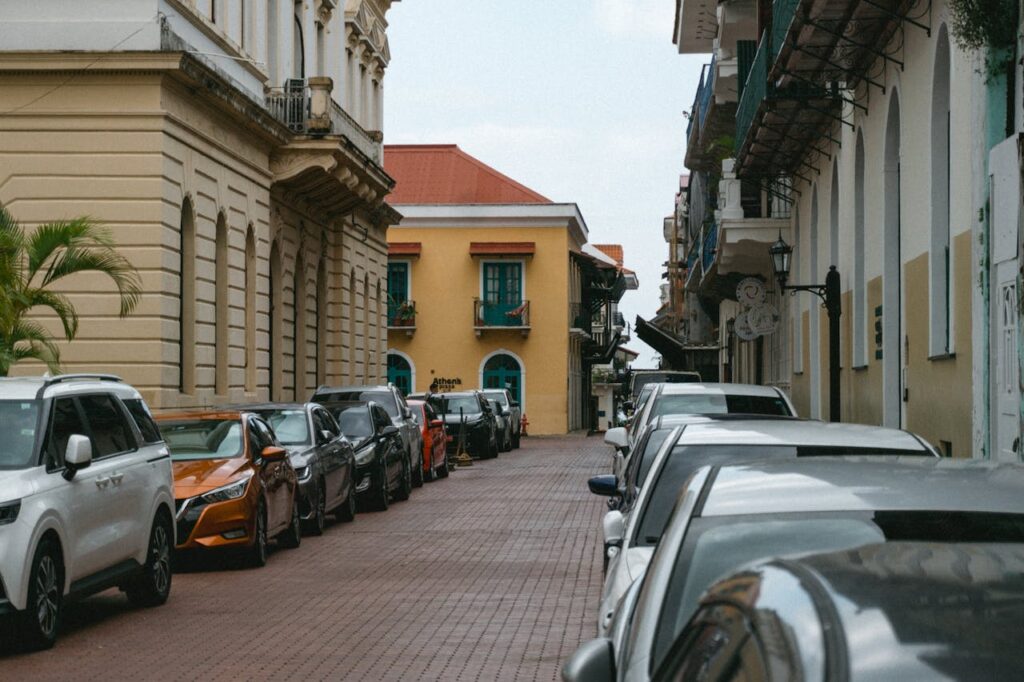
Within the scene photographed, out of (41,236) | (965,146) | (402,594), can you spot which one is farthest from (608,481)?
(41,236)

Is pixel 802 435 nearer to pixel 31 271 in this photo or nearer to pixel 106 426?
pixel 106 426

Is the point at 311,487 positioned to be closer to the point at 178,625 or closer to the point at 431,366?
the point at 178,625

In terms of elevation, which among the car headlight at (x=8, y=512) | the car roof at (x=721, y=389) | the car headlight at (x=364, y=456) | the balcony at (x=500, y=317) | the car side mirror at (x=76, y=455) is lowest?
the car headlight at (x=364, y=456)

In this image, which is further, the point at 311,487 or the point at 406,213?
the point at 406,213

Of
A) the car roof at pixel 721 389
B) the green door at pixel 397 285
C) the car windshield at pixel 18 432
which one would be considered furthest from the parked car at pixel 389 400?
the green door at pixel 397 285

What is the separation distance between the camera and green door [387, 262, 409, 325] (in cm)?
6631

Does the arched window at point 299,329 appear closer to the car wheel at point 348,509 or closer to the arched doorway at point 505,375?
the car wheel at point 348,509

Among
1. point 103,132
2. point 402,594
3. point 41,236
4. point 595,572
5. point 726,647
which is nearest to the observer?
point 726,647

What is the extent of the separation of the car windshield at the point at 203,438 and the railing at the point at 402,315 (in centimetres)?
4858

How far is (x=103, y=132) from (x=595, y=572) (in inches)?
504

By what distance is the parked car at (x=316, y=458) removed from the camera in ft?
62.5

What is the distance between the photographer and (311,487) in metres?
19.0

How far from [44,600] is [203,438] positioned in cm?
619

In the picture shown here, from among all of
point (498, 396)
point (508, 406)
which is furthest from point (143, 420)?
point (498, 396)
